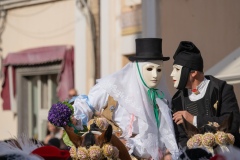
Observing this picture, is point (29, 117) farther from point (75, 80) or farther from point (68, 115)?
point (68, 115)

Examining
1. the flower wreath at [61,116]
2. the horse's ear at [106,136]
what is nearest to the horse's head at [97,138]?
the horse's ear at [106,136]

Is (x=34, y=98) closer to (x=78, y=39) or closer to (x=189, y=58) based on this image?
(x=78, y=39)

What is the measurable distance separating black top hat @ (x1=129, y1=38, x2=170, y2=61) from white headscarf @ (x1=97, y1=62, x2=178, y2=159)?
9 cm

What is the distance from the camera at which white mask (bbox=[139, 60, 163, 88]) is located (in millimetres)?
6336

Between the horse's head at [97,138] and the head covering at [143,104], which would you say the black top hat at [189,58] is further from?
the horse's head at [97,138]

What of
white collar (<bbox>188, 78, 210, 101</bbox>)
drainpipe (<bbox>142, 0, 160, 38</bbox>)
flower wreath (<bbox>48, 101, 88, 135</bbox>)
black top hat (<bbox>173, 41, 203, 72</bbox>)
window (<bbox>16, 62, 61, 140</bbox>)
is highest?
drainpipe (<bbox>142, 0, 160, 38</bbox>)

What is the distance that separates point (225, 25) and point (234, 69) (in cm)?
243

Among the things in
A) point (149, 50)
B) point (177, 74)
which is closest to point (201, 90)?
point (177, 74)

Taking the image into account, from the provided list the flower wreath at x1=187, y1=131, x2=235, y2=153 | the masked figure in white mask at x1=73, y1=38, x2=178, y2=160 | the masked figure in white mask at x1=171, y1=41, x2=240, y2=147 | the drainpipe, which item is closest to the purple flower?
the masked figure in white mask at x1=73, y1=38, x2=178, y2=160

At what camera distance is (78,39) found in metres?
13.5

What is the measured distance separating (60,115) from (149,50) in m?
0.94

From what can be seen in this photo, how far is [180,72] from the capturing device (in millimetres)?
6285

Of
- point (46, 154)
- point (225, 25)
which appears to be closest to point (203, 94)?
point (46, 154)

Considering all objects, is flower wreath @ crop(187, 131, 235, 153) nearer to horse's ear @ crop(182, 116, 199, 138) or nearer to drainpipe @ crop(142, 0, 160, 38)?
horse's ear @ crop(182, 116, 199, 138)
